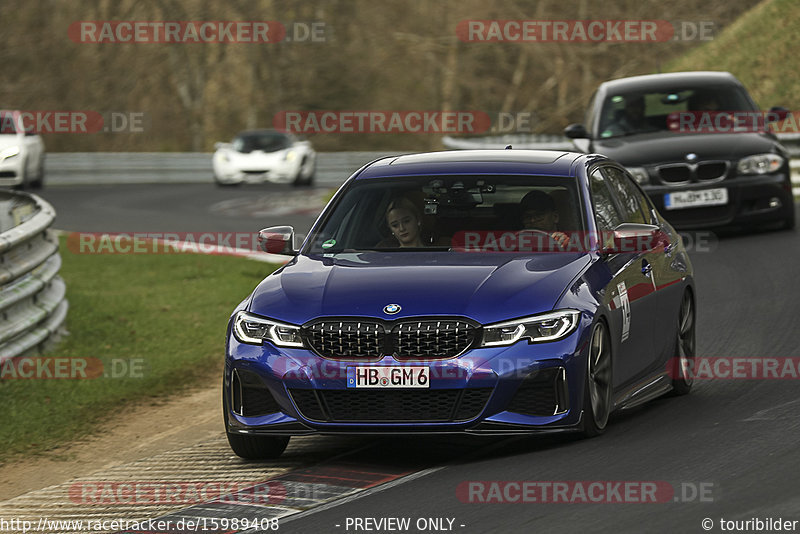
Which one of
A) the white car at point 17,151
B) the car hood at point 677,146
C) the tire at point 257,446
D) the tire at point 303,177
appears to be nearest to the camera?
the tire at point 257,446

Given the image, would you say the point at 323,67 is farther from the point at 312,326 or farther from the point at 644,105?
the point at 312,326

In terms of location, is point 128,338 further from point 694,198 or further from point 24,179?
point 24,179

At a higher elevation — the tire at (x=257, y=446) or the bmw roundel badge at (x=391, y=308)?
the bmw roundel badge at (x=391, y=308)

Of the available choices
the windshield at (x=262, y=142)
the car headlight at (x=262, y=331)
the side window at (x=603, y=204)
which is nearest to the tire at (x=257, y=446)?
the car headlight at (x=262, y=331)

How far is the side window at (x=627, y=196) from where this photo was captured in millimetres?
8914

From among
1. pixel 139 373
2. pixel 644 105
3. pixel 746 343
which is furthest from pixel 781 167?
pixel 139 373

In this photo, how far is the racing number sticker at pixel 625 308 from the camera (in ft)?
25.9

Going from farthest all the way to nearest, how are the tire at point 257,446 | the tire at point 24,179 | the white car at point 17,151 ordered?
the tire at point 24,179 < the white car at point 17,151 < the tire at point 257,446

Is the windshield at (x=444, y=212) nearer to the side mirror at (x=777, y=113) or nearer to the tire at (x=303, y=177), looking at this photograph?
the side mirror at (x=777, y=113)

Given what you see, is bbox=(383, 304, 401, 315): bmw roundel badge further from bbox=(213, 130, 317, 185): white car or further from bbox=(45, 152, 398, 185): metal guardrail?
bbox=(45, 152, 398, 185): metal guardrail

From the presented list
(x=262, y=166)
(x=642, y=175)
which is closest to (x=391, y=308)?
(x=642, y=175)

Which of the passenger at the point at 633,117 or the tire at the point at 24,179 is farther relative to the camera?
the tire at the point at 24,179

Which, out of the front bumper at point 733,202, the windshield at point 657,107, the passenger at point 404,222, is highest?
the passenger at point 404,222

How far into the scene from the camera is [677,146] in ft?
53.7
